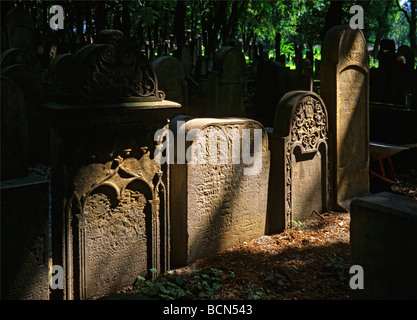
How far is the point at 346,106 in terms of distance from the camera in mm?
6695

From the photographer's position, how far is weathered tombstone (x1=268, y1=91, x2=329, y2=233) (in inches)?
224

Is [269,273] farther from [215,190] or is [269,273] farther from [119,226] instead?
[119,226]

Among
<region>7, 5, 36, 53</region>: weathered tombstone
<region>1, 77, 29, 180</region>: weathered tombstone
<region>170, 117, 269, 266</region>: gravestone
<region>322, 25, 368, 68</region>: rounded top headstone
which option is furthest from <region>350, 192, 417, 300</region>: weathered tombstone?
<region>7, 5, 36, 53</region>: weathered tombstone

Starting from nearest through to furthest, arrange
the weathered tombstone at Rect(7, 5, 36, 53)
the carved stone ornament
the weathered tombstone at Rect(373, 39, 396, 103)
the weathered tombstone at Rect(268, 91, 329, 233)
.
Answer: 1. the carved stone ornament
2. the weathered tombstone at Rect(268, 91, 329, 233)
3. the weathered tombstone at Rect(373, 39, 396, 103)
4. the weathered tombstone at Rect(7, 5, 36, 53)

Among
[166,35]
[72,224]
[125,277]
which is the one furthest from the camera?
[166,35]

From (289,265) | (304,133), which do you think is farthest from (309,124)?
(289,265)

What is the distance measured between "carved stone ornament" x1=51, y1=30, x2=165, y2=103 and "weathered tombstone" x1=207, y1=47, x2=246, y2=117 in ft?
17.4

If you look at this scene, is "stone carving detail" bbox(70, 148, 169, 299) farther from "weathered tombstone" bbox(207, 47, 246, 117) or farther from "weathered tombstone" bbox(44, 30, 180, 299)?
"weathered tombstone" bbox(207, 47, 246, 117)

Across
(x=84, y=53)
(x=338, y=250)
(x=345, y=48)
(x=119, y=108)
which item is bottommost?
(x=338, y=250)

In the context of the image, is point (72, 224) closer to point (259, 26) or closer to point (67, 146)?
point (67, 146)

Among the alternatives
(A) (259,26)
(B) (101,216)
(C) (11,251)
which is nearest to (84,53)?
(B) (101,216)

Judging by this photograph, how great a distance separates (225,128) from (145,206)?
1.29 metres

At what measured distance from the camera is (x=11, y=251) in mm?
3344

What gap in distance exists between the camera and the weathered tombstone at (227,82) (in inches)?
370
